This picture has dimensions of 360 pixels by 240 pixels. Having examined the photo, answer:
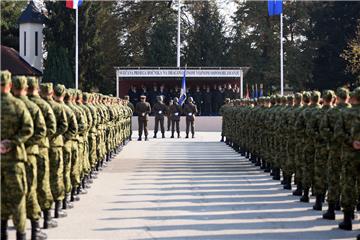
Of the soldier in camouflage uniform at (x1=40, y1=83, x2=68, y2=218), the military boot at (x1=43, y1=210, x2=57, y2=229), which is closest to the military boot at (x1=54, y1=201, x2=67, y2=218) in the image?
the soldier in camouflage uniform at (x1=40, y1=83, x2=68, y2=218)

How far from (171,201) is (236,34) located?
52.7m

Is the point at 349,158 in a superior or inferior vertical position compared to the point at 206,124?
superior

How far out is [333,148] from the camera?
34.7 feet

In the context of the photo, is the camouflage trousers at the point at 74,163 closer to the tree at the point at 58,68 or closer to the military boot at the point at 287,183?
the military boot at the point at 287,183

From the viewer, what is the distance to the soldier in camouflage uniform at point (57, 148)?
1012 centimetres

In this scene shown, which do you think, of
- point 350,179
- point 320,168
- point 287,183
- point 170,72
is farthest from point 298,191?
point 170,72

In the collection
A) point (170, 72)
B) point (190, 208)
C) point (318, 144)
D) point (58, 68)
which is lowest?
point (190, 208)

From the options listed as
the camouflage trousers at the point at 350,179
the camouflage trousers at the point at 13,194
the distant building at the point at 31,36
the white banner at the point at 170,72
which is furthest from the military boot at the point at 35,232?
the distant building at the point at 31,36

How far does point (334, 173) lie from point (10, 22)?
199 ft

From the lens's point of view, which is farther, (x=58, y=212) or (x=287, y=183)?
(x=287, y=183)

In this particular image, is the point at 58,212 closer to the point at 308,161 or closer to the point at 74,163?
the point at 74,163

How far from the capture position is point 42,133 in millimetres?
8742

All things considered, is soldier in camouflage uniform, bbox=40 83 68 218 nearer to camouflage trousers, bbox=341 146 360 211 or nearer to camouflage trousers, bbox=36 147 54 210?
camouflage trousers, bbox=36 147 54 210

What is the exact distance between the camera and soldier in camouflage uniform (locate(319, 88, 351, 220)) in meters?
10.4
